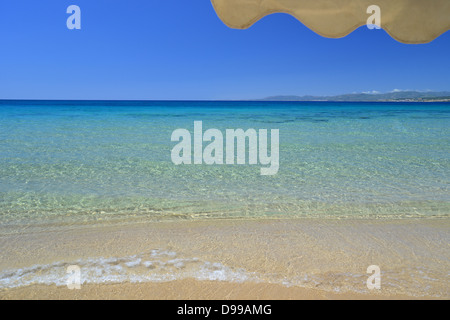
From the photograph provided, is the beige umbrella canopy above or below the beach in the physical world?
above

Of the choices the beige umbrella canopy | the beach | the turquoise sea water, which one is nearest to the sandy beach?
the beach

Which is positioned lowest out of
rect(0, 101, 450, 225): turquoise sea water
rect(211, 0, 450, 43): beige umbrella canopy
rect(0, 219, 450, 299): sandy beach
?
rect(0, 219, 450, 299): sandy beach

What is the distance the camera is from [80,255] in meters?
2.54

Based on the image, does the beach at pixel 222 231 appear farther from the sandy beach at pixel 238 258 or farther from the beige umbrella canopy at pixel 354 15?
the beige umbrella canopy at pixel 354 15

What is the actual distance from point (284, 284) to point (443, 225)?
202cm

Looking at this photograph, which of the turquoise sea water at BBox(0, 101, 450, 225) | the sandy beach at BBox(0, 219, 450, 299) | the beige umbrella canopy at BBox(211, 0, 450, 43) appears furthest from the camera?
the turquoise sea water at BBox(0, 101, 450, 225)

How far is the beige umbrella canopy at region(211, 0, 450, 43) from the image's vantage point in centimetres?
152

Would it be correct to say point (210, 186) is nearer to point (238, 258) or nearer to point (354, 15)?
point (238, 258)

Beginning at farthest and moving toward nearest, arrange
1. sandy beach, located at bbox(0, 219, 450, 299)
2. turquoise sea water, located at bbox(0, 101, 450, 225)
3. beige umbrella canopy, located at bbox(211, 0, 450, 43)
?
1. turquoise sea water, located at bbox(0, 101, 450, 225)
2. sandy beach, located at bbox(0, 219, 450, 299)
3. beige umbrella canopy, located at bbox(211, 0, 450, 43)

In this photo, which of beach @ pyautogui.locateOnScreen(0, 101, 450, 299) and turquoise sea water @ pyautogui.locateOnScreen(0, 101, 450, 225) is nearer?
beach @ pyautogui.locateOnScreen(0, 101, 450, 299)

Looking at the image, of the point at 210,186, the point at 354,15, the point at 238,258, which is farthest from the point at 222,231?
the point at 354,15

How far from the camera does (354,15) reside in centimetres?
155

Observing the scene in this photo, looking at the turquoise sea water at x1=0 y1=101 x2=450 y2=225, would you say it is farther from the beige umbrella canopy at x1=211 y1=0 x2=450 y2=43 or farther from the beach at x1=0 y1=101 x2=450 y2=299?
the beige umbrella canopy at x1=211 y1=0 x2=450 y2=43
